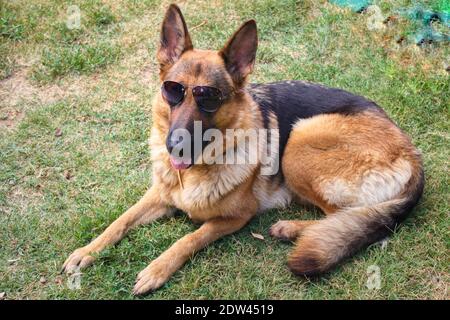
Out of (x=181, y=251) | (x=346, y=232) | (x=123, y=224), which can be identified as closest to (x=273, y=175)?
(x=346, y=232)

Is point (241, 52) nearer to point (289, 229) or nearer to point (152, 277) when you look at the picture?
point (289, 229)

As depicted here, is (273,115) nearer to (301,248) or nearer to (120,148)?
(301,248)

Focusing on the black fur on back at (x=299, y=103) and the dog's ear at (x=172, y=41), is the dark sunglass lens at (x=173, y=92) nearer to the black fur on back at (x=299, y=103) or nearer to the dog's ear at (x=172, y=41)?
the dog's ear at (x=172, y=41)

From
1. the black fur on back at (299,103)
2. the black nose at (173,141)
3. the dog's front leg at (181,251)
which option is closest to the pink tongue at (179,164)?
the black nose at (173,141)

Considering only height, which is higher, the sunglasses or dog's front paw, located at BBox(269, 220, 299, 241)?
the sunglasses

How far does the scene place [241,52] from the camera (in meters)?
3.61

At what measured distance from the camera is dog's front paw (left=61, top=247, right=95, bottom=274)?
366 centimetres

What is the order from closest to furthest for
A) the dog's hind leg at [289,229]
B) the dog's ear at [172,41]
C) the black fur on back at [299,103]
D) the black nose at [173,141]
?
1. the black nose at [173,141]
2. the dog's ear at [172,41]
3. the dog's hind leg at [289,229]
4. the black fur on back at [299,103]

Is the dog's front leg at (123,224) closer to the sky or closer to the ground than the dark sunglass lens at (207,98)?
closer to the ground


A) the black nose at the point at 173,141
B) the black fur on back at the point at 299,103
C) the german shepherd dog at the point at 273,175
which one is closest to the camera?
the black nose at the point at 173,141

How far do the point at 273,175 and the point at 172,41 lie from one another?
139 centimetres

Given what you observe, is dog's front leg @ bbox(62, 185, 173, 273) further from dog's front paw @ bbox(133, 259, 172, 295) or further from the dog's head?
the dog's head

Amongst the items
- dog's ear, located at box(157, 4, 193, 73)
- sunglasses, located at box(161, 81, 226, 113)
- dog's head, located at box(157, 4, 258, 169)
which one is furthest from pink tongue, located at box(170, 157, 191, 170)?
dog's ear, located at box(157, 4, 193, 73)

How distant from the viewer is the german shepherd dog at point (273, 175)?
3.48m
